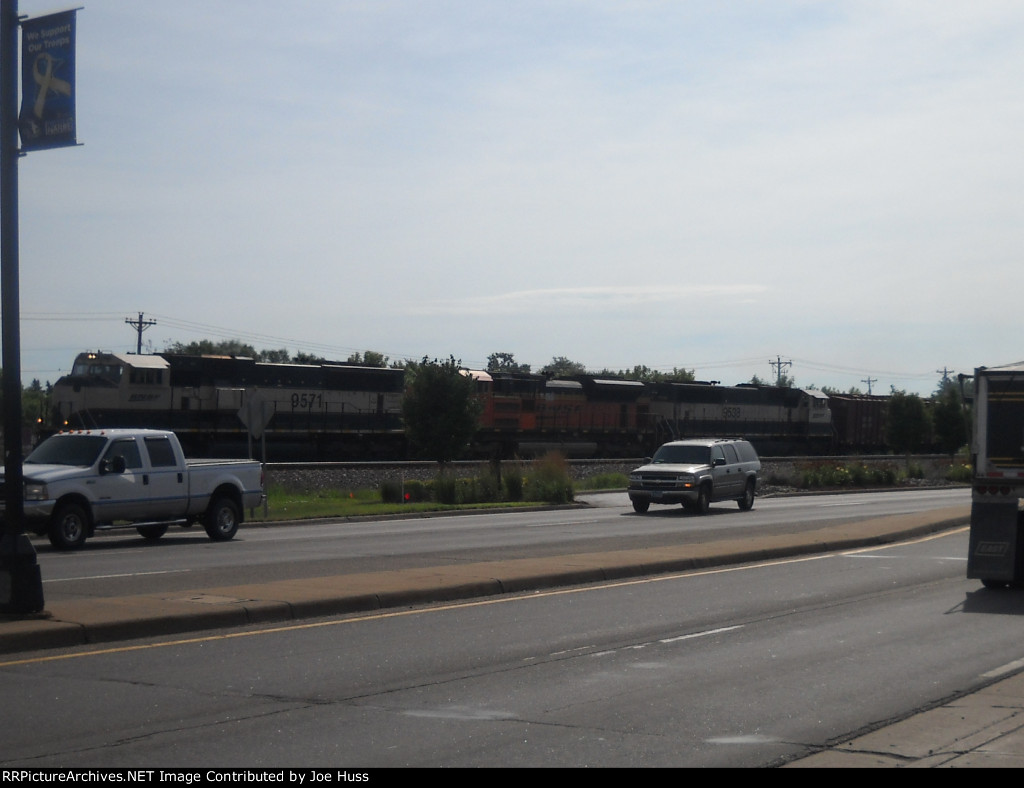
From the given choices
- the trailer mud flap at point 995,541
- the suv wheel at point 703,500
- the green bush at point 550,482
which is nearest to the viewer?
the trailer mud flap at point 995,541

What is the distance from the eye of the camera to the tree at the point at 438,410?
40219 mm

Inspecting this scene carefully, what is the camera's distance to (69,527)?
1944 centimetres

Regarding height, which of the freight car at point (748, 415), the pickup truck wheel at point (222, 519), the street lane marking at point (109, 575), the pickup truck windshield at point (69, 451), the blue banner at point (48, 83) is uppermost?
the blue banner at point (48, 83)

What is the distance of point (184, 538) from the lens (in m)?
22.7

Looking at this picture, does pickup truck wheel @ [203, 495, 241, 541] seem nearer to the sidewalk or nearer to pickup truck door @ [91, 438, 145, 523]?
pickup truck door @ [91, 438, 145, 523]

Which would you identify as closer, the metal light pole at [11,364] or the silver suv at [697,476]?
the metal light pole at [11,364]

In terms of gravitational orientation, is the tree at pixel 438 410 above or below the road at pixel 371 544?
above

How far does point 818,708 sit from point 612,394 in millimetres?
51682

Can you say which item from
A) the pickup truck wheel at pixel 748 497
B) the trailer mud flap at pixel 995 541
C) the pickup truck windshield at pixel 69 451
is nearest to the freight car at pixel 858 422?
the pickup truck wheel at pixel 748 497

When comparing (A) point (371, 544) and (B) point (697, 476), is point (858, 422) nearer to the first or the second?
(B) point (697, 476)

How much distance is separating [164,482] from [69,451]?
179 cm

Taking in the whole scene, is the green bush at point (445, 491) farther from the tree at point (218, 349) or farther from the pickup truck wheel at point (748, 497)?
the tree at point (218, 349)

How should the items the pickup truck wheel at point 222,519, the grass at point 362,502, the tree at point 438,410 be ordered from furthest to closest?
the tree at point 438,410
the grass at point 362,502
the pickup truck wheel at point 222,519

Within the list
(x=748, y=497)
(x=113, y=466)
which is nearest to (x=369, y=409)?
(x=748, y=497)
